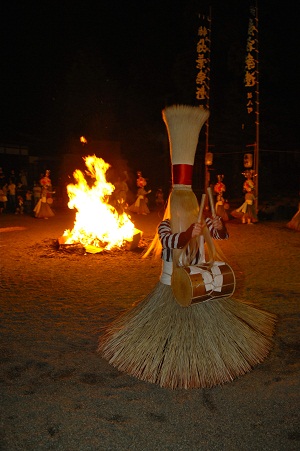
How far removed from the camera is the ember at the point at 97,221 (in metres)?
9.55

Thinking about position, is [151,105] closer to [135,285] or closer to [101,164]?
[101,164]

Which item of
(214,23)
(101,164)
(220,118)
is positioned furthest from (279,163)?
(101,164)

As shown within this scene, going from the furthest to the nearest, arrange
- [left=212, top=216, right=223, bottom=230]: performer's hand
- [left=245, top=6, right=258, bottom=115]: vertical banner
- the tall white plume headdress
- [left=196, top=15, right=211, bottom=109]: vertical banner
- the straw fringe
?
[left=196, top=15, right=211, bottom=109]: vertical banner → [left=245, top=6, right=258, bottom=115]: vertical banner → [left=212, top=216, right=223, bottom=230]: performer's hand → the tall white plume headdress → the straw fringe

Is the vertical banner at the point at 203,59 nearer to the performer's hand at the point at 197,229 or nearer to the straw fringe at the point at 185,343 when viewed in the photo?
the straw fringe at the point at 185,343

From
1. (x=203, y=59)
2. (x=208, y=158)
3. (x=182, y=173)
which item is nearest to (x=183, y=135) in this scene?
(x=182, y=173)

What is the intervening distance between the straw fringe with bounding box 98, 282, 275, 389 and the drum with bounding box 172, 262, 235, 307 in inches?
9.1

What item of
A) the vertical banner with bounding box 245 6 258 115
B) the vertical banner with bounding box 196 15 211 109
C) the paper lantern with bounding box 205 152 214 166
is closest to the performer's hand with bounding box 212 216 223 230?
the paper lantern with bounding box 205 152 214 166

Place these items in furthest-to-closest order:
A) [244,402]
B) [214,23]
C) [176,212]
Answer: [214,23], [176,212], [244,402]

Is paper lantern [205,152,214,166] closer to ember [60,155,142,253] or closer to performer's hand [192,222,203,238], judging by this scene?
ember [60,155,142,253]

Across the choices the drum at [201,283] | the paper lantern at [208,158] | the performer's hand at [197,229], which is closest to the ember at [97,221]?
the drum at [201,283]

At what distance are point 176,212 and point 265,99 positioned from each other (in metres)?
19.0

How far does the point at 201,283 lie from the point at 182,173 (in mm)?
916

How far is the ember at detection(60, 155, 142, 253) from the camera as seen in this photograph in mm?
9547

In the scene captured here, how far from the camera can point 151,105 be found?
24.9 meters
